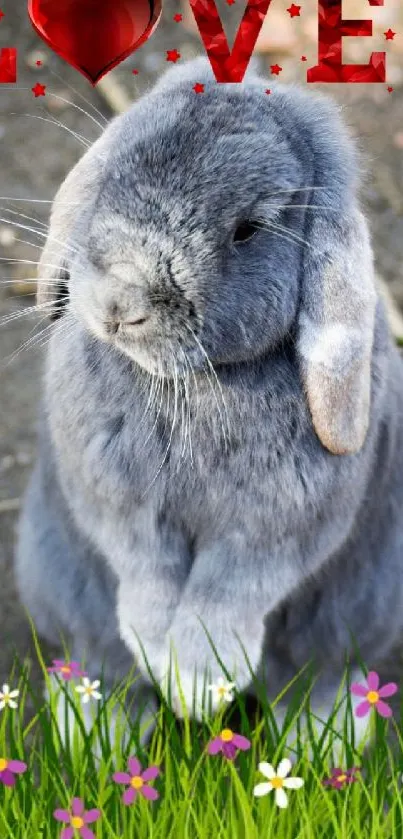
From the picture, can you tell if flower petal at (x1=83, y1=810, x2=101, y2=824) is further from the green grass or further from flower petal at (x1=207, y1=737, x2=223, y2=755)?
flower petal at (x1=207, y1=737, x2=223, y2=755)

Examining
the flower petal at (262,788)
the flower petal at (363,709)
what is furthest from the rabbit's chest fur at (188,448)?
the flower petal at (262,788)

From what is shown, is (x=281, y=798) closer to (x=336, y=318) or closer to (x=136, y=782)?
(x=136, y=782)

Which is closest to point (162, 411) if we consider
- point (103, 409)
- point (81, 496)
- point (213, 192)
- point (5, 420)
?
point (103, 409)

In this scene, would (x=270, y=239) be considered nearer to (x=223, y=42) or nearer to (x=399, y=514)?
(x=223, y=42)

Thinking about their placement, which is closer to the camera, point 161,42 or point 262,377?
point 262,377

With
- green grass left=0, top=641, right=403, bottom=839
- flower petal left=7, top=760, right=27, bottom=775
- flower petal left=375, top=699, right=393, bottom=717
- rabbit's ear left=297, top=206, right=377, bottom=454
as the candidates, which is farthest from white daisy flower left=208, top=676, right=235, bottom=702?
rabbit's ear left=297, top=206, right=377, bottom=454

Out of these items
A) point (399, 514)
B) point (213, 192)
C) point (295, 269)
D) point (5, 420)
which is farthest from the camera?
point (5, 420)
